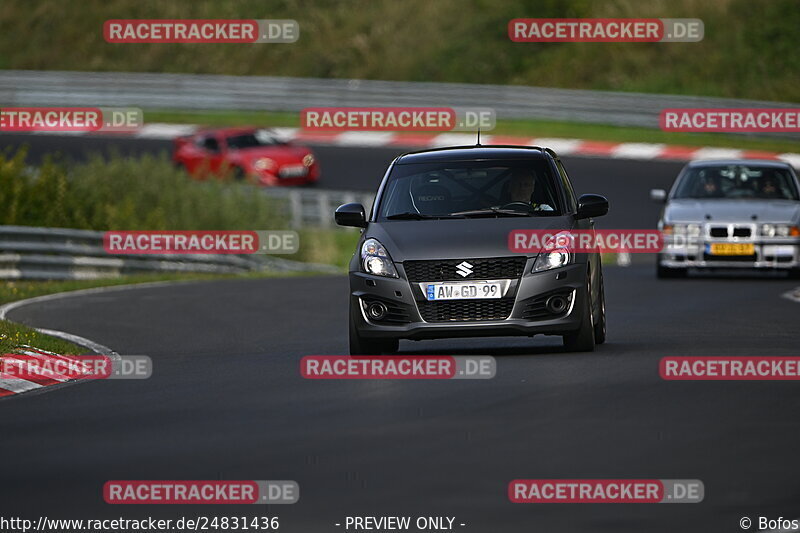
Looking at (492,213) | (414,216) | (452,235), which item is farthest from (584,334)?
(414,216)

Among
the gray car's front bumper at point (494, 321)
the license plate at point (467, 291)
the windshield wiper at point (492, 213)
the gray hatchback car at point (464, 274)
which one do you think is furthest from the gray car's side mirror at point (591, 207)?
the license plate at point (467, 291)

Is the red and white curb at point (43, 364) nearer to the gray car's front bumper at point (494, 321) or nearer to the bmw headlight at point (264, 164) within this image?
the gray car's front bumper at point (494, 321)

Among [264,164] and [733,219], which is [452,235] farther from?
[264,164]

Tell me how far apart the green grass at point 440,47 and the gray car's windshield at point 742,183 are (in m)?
21.1

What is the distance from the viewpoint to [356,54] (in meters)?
53.1

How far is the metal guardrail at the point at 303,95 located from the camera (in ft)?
145

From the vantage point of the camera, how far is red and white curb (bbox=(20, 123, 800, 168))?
134 ft

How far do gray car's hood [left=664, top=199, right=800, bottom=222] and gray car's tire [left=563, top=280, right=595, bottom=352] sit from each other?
10.3m

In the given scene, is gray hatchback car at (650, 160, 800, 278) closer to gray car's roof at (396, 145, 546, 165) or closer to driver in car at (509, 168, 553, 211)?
gray car's roof at (396, 145, 546, 165)

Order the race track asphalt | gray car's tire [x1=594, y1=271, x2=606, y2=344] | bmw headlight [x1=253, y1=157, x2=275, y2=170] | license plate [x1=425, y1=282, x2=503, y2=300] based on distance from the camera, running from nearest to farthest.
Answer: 1. the race track asphalt
2. license plate [x1=425, y1=282, x2=503, y2=300]
3. gray car's tire [x1=594, y1=271, x2=606, y2=344]
4. bmw headlight [x1=253, y1=157, x2=275, y2=170]

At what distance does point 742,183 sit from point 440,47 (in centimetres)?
2742

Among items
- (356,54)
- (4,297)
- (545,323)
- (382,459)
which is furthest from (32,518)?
(356,54)

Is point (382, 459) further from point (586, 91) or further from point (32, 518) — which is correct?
point (586, 91)

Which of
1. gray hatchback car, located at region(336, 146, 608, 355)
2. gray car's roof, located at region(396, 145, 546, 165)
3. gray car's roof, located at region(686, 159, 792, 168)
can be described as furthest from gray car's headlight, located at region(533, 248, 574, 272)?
gray car's roof, located at region(686, 159, 792, 168)
